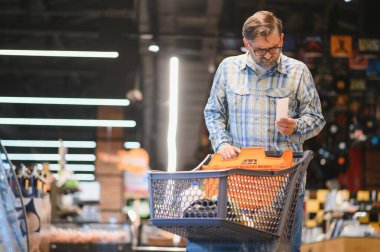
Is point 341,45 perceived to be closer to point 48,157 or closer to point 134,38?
point 134,38

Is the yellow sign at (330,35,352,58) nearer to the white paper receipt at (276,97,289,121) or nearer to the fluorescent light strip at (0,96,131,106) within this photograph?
the fluorescent light strip at (0,96,131,106)

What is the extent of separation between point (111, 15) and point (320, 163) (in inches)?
167

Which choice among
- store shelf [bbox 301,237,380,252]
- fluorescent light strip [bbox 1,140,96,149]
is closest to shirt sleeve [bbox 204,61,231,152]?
store shelf [bbox 301,237,380,252]

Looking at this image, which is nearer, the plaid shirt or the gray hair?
the gray hair

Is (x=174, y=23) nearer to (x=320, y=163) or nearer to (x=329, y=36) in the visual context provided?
(x=329, y=36)

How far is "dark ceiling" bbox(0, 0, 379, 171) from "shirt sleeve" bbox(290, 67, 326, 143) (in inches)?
306

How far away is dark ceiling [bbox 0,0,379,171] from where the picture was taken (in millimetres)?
11812

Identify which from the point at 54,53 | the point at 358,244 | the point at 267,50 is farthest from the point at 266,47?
the point at 54,53

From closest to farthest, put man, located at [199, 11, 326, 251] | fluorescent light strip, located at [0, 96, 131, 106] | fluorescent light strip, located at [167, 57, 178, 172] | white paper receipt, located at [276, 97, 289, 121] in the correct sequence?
white paper receipt, located at [276, 97, 289, 121] < man, located at [199, 11, 326, 251] < fluorescent light strip, located at [167, 57, 178, 172] < fluorescent light strip, located at [0, 96, 131, 106]

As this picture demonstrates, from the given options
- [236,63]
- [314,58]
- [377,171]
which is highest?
[314,58]

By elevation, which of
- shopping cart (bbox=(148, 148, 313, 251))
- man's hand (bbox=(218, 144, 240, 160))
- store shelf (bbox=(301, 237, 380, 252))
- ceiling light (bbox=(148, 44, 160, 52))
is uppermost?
ceiling light (bbox=(148, 44, 160, 52))

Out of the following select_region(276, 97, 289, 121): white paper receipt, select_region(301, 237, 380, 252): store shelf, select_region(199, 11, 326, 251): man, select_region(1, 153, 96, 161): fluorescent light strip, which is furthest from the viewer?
select_region(1, 153, 96, 161): fluorescent light strip

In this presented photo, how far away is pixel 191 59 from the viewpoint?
1389 centimetres

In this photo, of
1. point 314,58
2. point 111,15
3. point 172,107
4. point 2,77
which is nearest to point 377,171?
point 314,58
